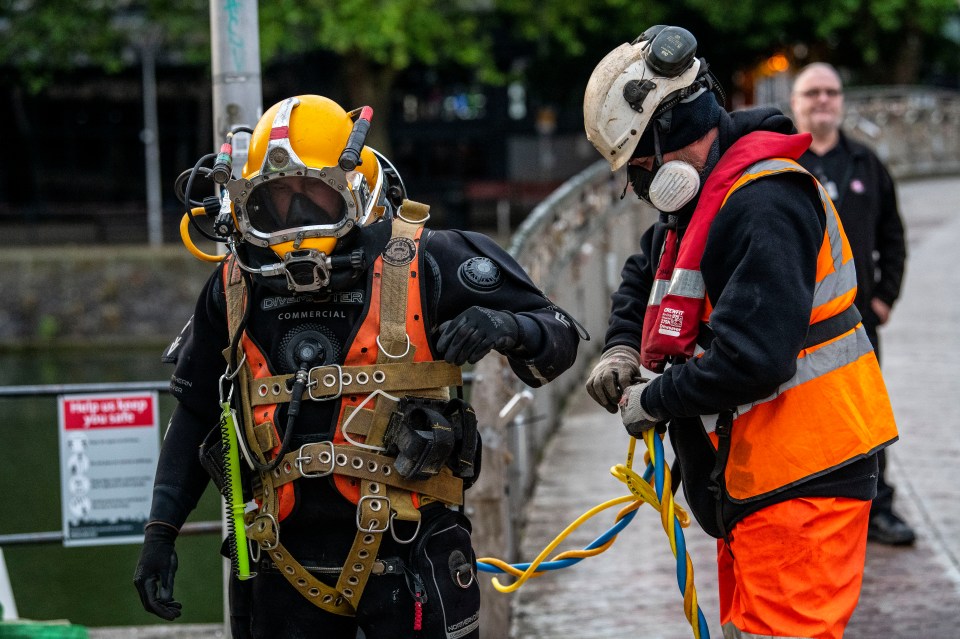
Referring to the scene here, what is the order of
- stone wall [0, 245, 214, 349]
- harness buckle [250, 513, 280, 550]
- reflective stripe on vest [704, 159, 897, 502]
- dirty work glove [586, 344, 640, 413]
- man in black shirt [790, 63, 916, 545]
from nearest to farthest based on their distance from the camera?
reflective stripe on vest [704, 159, 897, 502] → harness buckle [250, 513, 280, 550] → dirty work glove [586, 344, 640, 413] → man in black shirt [790, 63, 916, 545] → stone wall [0, 245, 214, 349]

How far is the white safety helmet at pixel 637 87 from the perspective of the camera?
319cm

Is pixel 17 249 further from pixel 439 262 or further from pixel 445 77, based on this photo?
pixel 439 262

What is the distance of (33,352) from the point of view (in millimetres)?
22016

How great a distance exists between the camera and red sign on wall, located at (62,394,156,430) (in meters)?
5.54

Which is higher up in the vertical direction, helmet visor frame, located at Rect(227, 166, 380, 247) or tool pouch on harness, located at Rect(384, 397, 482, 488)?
helmet visor frame, located at Rect(227, 166, 380, 247)

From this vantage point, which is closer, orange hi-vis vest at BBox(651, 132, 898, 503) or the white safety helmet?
orange hi-vis vest at BBox(651, 132, 898, 503)

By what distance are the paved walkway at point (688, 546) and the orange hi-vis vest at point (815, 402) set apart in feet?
7.28

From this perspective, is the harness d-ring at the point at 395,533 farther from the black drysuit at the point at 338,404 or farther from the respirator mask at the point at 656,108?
the respirator mask at the point at 656,108

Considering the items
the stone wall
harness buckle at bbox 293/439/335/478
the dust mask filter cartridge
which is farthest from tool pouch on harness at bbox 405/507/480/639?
the stone wall

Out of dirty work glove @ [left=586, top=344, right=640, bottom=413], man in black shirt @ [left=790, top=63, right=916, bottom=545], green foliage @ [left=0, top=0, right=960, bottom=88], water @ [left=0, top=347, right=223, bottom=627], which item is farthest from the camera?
green foliage @ [left=0, top=0, right=960, bottom=88]

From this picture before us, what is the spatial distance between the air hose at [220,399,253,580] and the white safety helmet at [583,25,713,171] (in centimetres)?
116

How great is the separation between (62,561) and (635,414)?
24.9 feet

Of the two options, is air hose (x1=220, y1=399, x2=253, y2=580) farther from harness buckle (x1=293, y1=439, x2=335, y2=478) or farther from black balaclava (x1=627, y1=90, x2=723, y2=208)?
black balaclava (x1=627, y1=90, x2=723, y2=208)

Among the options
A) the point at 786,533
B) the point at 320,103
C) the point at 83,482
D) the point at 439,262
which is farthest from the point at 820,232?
the point at 83,482
